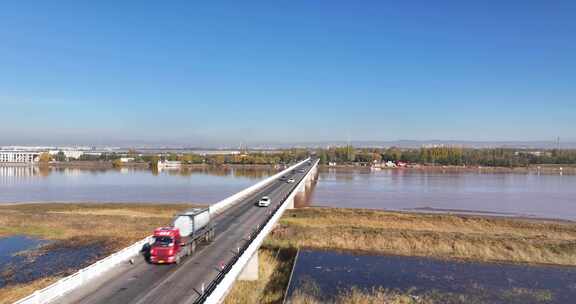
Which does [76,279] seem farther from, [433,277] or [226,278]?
[433,277]

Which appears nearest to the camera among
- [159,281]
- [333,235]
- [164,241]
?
[159,281]

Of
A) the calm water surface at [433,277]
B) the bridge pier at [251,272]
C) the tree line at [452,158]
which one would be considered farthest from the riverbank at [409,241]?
the tree line at [452,158]

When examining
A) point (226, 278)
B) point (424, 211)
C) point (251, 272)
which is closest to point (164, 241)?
point (226, 278)

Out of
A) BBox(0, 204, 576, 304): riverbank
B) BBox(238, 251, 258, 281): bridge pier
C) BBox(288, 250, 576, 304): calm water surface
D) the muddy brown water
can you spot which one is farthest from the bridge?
the muddy brown water

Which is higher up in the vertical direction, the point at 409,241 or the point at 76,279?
the point at 76,279

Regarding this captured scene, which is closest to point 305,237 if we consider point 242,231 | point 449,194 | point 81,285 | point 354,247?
point 354,247

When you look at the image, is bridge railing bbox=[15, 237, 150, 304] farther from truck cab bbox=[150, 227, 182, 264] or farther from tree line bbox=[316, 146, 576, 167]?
tree line bbox=[316, 146, 576, 167]

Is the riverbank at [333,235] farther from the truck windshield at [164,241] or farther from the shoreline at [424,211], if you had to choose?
the truck windshield at [164,241]
